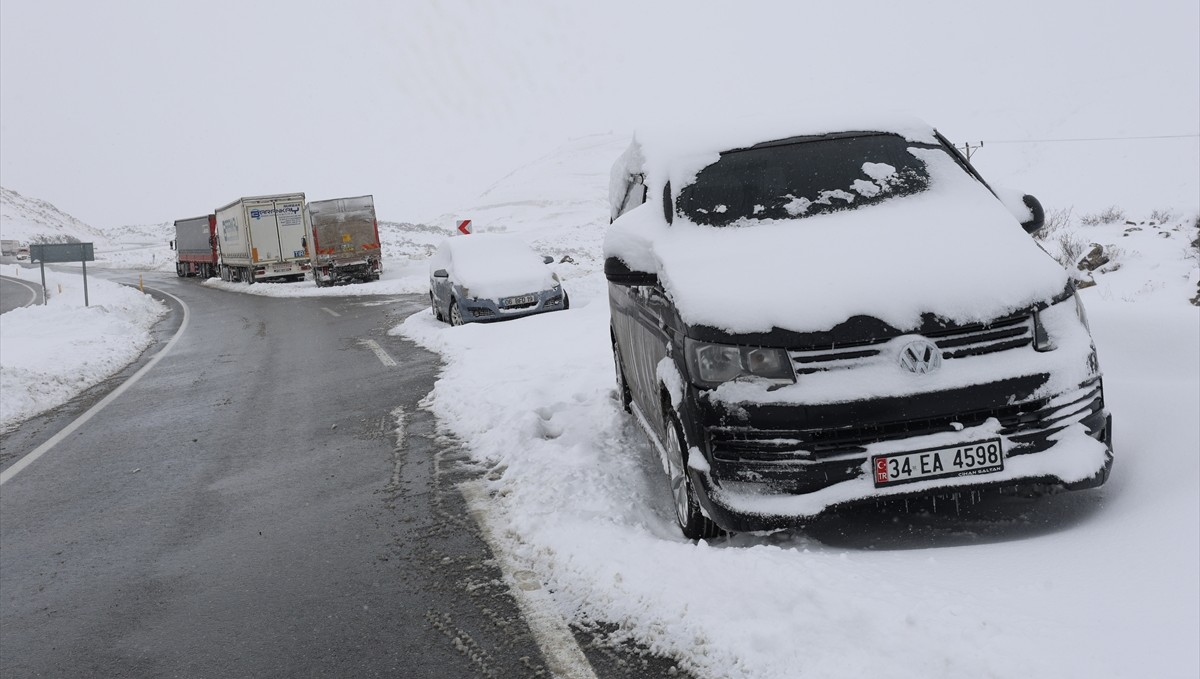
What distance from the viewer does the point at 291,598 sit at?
4348 millimetres

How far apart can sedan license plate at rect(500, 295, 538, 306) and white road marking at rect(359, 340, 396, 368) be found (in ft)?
7.33

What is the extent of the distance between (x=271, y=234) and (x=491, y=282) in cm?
2523

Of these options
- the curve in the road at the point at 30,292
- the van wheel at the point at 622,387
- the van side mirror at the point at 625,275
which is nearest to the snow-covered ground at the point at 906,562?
the van wheel at the point at 622,387

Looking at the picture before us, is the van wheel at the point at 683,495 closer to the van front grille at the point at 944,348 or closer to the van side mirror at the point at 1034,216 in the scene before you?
the van front grille at the point at 944,348

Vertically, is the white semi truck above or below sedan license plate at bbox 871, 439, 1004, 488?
above

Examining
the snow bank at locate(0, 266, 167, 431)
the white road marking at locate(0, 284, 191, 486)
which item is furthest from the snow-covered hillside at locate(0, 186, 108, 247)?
the white road marking at locate(0, 284, 191, 486)

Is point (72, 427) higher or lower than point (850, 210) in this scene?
lower

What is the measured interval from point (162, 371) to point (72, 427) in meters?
4.27

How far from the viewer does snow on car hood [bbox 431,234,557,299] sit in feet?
51.4

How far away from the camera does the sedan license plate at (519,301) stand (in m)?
15.6

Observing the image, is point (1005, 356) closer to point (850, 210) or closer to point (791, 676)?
point (850, 210)

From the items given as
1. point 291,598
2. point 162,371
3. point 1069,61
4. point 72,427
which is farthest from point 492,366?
point 1069,61

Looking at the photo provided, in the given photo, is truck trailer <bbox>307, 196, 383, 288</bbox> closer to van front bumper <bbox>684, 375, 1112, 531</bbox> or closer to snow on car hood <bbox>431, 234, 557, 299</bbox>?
snow on car hood <bbox>431, 234, 557, 299</bbox>

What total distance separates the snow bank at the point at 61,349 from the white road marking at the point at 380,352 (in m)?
3.89
